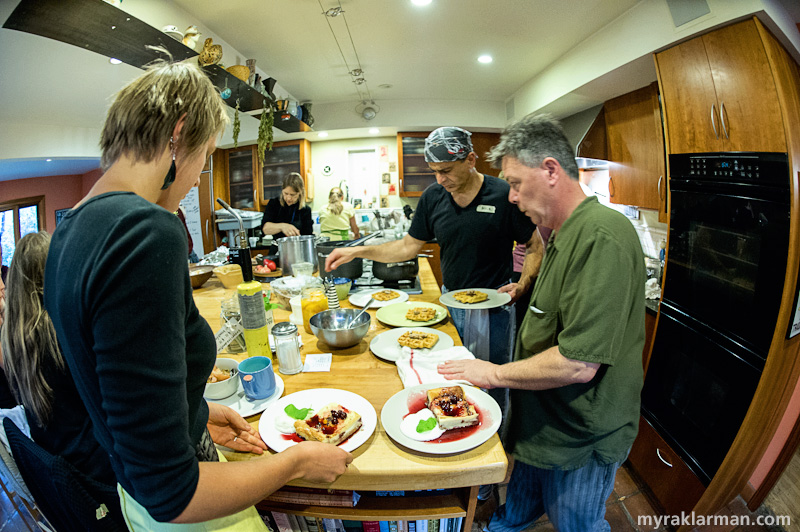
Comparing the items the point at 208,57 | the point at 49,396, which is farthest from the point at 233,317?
the point at 208,57

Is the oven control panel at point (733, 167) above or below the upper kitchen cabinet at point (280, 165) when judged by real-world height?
below

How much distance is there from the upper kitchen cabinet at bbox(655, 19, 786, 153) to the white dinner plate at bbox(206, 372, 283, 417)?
7.17ft

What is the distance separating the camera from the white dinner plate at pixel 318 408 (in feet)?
3.03

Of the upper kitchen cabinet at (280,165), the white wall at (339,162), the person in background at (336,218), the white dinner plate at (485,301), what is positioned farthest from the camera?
the white wall at (339,162)

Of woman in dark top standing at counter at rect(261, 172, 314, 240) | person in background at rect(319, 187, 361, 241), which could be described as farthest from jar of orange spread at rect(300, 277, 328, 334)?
person in background at rect(319, 187, 361, 241)

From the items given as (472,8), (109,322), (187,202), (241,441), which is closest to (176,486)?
(109,322)

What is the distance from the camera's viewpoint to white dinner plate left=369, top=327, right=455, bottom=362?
1.38 m

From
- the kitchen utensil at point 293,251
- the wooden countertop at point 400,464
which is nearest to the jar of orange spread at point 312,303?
the wooden countertop at point 400,464

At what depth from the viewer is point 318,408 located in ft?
3.46

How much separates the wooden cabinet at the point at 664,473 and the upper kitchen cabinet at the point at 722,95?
1.53 meters

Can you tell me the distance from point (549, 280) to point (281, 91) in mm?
4660

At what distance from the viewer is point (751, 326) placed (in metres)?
1.62

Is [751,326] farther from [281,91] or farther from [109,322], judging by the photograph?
[281,91]

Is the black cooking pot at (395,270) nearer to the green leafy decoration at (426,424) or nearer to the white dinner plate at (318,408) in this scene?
the white dinner plate at (318,408)
